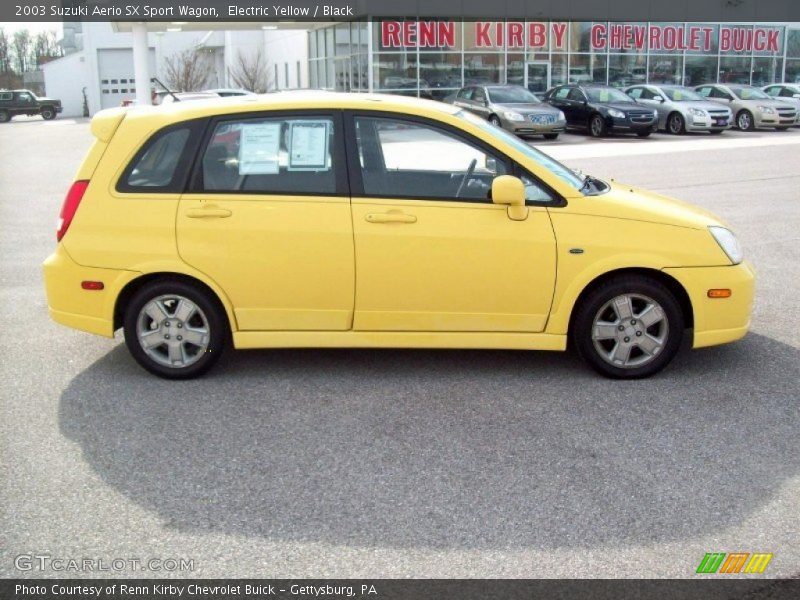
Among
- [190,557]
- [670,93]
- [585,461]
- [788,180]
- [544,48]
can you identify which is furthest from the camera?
[544,48]

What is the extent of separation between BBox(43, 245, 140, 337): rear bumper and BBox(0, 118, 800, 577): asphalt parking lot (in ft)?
1.25

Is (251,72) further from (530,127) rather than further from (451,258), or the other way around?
(451,258)

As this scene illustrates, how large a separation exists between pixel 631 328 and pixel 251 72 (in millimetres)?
52699

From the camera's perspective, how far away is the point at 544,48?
39219mm

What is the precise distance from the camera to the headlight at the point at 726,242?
565cm

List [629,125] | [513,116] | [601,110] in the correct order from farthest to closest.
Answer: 1. [601,110]
2. [629,125]
3. [513,116]

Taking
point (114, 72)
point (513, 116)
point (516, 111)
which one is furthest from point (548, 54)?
point (114, 72)

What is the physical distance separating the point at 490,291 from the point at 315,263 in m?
1.04

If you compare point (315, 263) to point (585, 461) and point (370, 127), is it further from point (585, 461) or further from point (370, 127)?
point (585, 461)

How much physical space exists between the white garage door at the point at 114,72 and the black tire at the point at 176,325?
61.8 metres

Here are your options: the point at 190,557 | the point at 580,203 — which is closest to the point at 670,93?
the point at 580,203

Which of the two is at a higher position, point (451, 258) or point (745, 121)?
point (451, 258)

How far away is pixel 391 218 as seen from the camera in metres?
5.45

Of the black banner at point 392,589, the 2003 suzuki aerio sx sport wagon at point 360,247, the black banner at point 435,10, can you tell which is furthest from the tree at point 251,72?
the black banner at point 392,589
